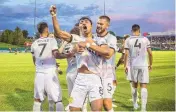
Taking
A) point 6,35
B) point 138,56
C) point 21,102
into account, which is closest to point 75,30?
point 138,56

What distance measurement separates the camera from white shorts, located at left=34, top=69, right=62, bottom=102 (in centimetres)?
602

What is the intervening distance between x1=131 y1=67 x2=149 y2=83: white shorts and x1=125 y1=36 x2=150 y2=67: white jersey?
0.10 meters

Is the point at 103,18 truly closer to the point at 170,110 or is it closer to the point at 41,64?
the point at 41,64

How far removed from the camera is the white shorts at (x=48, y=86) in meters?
6.02

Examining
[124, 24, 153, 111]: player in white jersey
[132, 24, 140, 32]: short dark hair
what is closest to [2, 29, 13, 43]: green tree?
[124, 24, 153, 111]: player in white jersey

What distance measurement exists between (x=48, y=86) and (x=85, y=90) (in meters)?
1.36

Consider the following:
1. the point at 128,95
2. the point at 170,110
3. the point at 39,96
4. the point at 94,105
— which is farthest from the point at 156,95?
the point at 94,105

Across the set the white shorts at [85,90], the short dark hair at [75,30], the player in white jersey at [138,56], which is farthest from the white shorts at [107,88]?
the player in white jersey at [138,56]

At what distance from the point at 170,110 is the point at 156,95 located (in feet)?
7.47

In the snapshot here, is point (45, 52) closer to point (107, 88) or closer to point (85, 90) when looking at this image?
point (107, 88)

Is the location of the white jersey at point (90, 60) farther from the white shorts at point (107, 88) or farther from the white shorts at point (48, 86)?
the white shorts at point (48, 86)

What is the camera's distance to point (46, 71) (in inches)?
239

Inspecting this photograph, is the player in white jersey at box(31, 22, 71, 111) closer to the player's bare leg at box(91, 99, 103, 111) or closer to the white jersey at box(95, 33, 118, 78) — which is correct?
the white jersey at box(95, 33, 118, 78)

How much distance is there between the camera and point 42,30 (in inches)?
241
